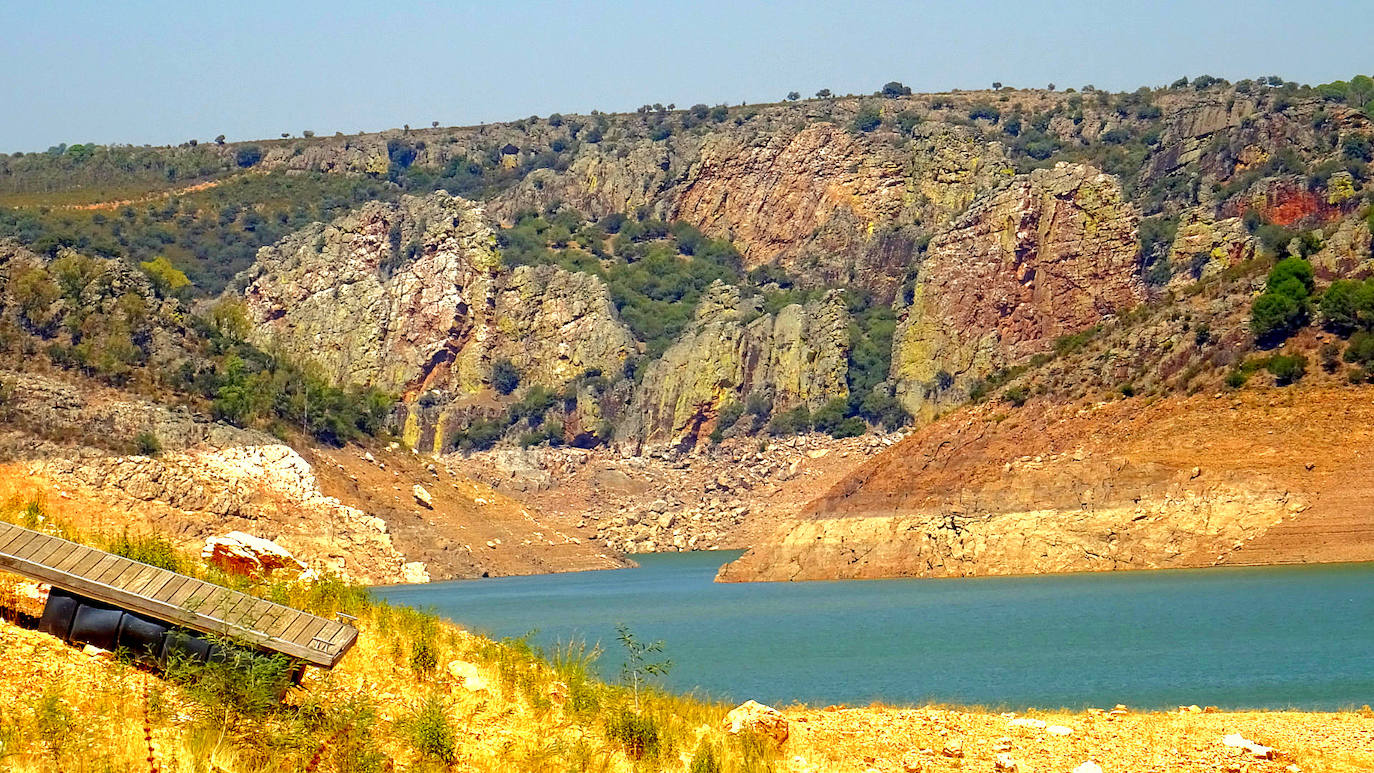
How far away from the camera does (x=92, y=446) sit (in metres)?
75.4

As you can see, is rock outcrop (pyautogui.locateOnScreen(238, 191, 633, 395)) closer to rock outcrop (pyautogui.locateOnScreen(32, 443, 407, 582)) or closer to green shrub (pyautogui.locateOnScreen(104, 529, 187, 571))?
rock outcrop (pyautogui.locateOnScreen(32, 443, 407, 582))

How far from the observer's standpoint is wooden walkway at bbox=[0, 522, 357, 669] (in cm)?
1698

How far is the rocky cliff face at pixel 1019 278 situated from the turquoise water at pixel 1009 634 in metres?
76.4

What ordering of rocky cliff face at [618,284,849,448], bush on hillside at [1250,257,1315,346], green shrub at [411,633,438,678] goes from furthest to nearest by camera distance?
rocky cliff face at [618,284,849,448], bush on hillside at [1250,257,1315,346], green shrub at [411,633,438,678]

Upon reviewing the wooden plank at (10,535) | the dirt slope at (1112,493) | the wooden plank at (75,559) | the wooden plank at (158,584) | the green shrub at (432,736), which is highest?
the wooden plank at (10,535)

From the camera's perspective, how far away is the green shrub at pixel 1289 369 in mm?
69938

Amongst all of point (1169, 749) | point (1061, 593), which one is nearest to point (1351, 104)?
point (1061, 593)

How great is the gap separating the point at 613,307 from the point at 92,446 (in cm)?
10798

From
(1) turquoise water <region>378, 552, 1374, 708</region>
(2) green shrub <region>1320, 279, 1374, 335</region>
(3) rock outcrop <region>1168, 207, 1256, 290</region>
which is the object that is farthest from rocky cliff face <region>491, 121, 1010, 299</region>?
(1) turquoise water <region>378, 552, 1374, 708</region>

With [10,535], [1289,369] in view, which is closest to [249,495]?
[1289,369]

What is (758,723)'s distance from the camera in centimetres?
1950

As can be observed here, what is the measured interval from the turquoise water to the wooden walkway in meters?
4.71

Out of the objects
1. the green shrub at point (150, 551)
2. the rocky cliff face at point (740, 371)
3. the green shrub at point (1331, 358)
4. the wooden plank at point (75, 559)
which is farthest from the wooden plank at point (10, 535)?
the rocky cliff face at point (740, 371)

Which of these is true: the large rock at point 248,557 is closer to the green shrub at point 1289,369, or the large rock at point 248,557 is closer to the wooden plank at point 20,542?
the wooden plank at point 20,542
